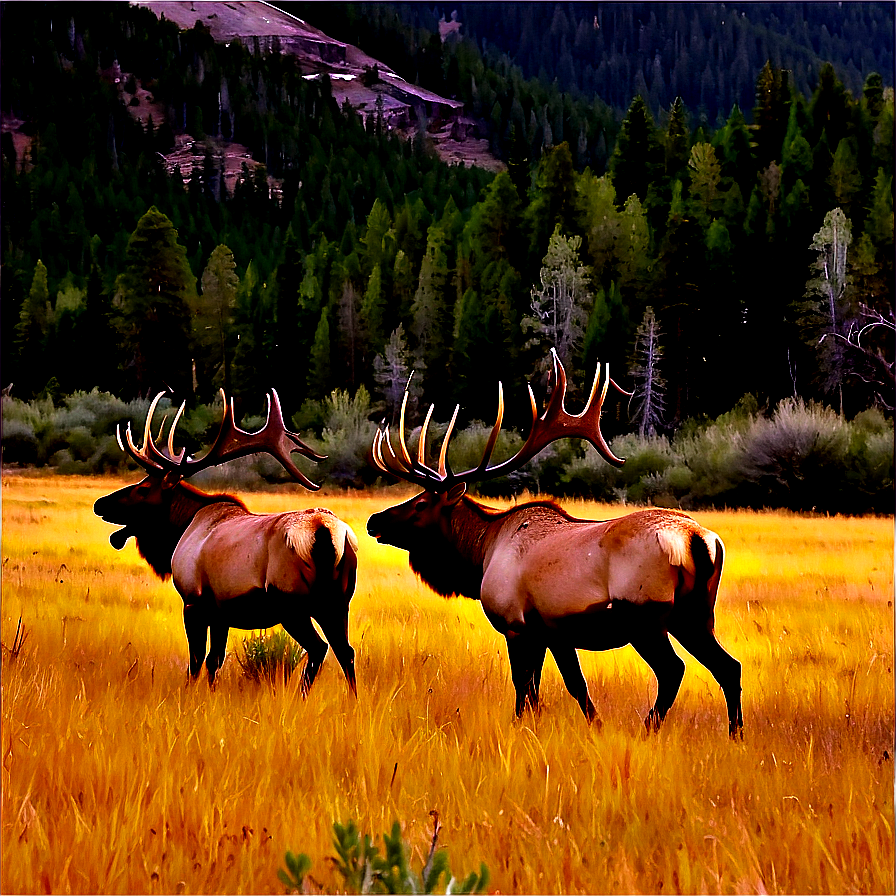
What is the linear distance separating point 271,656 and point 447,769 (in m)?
1.84

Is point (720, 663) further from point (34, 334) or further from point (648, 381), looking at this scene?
point (34, 334)

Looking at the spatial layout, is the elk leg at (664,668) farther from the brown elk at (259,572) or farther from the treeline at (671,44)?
the treeline at (671,44)

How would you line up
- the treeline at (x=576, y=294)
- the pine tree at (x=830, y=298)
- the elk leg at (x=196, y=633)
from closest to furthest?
1. the elk leg at (x=196, y=633)
2. the treeline at (x=576, y=294)
3. the pine tree at (x=830, y=298)

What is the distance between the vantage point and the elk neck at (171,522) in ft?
19.3

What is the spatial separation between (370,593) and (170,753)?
15.3ft

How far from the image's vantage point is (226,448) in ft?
20.1

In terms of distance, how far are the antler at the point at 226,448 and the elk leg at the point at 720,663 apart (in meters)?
2.46

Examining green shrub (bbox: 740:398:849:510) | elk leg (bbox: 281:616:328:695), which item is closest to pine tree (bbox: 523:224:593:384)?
green shrub (bbox: 740:398:849:510)

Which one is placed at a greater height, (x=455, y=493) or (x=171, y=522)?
(x=455, y=493)

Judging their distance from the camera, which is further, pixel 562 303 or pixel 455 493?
pixel 562 303

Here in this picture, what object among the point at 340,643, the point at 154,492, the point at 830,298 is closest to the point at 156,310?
the point at 830,298

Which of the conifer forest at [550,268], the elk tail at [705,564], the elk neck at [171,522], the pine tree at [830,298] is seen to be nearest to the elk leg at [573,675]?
the elk tail at [705,564]

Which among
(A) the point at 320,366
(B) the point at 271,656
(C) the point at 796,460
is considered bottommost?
(A) the point at 320,366

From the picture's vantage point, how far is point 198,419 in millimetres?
25891
